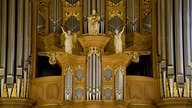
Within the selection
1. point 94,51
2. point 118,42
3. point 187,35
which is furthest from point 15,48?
point 187,35

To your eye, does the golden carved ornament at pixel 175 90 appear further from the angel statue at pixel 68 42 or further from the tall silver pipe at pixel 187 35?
the angel statue at pixel 68 42

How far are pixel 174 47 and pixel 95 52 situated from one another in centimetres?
275

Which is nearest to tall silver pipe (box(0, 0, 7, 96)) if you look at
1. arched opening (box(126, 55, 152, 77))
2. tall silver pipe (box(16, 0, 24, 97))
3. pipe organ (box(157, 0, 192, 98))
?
tall silver pipe (box(16, 0, 24, 97))

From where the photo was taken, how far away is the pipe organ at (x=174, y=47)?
21.8 metres

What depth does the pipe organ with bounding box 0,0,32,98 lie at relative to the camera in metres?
21.8

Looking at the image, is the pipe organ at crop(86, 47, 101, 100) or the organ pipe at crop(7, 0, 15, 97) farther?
the organ pipe at crop(7, 0, 15, 97)

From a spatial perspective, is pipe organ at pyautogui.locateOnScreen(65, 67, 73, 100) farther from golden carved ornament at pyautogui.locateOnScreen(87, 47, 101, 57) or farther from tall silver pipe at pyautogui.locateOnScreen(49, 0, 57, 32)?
tall silver pipe at pyautogui.locateOnScreen(49, 0, 57, 32)

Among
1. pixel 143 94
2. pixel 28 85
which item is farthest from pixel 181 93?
pixel 28 85

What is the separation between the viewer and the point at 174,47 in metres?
22.1

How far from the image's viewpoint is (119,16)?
23.6 meters

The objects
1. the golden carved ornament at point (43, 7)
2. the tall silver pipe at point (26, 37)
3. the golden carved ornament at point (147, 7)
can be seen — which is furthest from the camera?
the golden carved ornament at point (43, 7)

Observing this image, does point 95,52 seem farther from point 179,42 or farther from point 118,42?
point 179,42

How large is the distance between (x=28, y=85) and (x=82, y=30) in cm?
292

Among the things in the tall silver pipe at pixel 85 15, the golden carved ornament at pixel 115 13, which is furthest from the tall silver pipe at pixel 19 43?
the golden carved ornament at pixel 115 13
